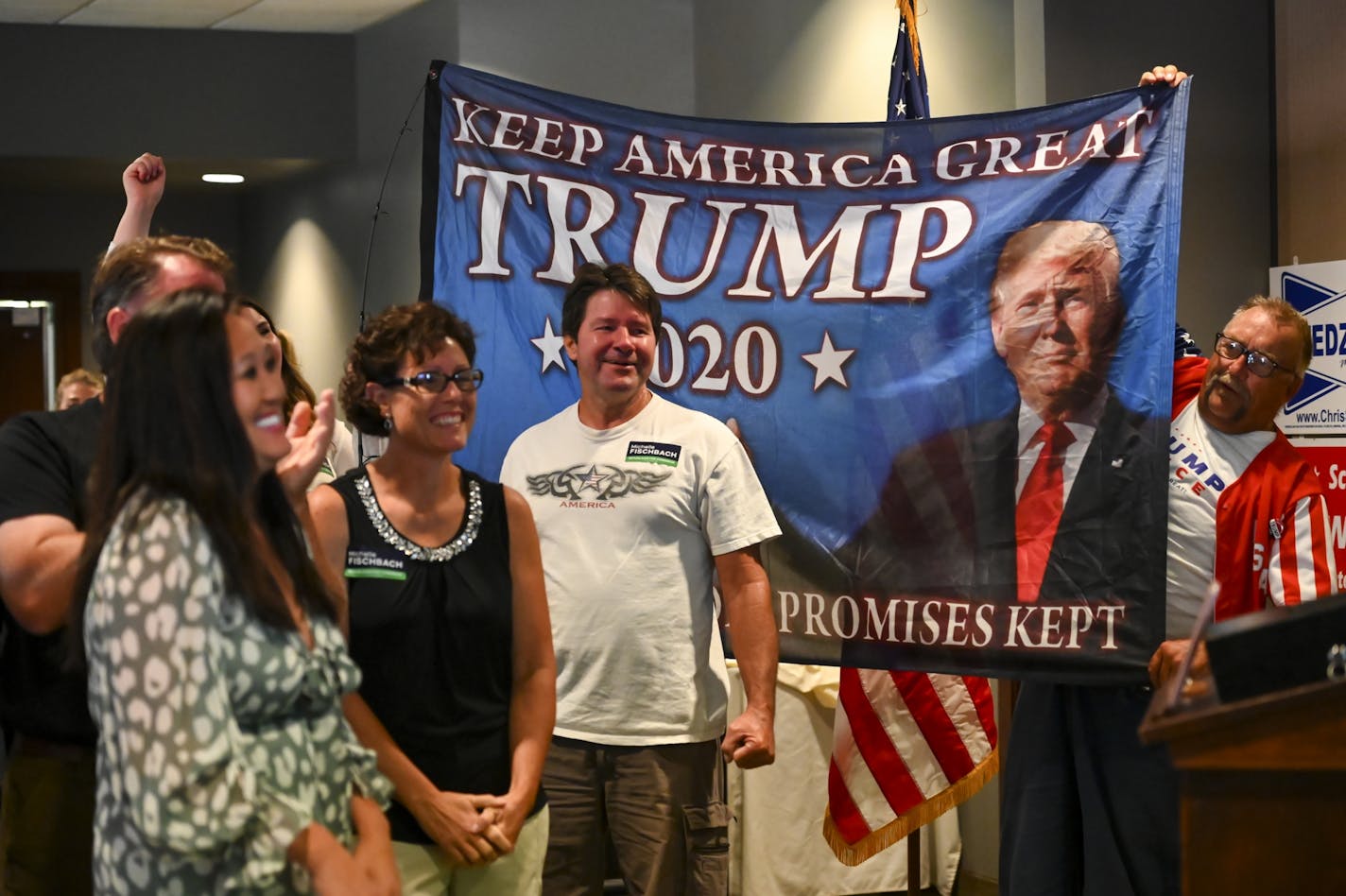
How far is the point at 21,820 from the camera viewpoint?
1.87 m

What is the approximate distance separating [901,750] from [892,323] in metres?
1.01

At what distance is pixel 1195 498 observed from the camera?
2.89m

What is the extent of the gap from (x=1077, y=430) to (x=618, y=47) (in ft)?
11.5

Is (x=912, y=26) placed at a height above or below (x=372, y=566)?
above

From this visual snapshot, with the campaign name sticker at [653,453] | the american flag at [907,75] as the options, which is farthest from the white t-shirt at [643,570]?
the american flag at [907,75]

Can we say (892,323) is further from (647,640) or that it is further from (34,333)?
(34,333)

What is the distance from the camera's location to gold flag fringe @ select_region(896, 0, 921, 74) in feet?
12.4

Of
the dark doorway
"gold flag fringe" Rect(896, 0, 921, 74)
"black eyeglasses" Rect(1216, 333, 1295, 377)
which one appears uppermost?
"gold flag fringe" Rect(896, 0, 921, 74)

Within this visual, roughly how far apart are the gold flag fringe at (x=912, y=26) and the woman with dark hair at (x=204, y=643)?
2.65m

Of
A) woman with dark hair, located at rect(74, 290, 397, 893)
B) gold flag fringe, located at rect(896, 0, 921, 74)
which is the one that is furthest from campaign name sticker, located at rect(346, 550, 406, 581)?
gold flag fringe, located at rect(896, 0, 921, 74)

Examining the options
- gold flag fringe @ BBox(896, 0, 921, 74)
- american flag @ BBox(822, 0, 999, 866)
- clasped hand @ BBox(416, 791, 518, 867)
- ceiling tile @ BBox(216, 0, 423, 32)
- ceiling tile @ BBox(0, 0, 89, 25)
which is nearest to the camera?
clasped hand @ BBox(416, 791, 518, 867)

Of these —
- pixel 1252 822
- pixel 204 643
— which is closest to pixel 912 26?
pixel 1252 822

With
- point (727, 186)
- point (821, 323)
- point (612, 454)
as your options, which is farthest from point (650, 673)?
point (727, 186)

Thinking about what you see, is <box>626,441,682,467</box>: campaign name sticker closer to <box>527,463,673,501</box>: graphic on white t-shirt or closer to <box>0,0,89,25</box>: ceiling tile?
<box>527,463,673,501</box>: graphic on white t-shirt
